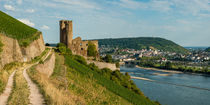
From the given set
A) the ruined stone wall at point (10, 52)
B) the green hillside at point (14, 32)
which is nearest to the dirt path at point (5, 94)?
the ruined stone wall at point (10, 52)

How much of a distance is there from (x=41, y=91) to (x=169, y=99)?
39.7m

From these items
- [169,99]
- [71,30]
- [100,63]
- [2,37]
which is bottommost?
[169,99]

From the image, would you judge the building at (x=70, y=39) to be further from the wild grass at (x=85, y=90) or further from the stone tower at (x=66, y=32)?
the wild grass at (x=85, y=90)

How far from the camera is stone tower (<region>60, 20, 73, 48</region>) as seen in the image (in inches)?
1457

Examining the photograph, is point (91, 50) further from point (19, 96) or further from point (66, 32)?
point (19, 96)

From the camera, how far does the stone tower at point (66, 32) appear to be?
37.0 metres

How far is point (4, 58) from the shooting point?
14.7m

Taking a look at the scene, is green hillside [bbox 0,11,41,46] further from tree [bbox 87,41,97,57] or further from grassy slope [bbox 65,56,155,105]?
tree [bbox 87,41,97,57]

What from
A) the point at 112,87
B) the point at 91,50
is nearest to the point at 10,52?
the point at 112,87

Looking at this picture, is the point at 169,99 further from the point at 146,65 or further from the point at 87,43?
the point at 146,65

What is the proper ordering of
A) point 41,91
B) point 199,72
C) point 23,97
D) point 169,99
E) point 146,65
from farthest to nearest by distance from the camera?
point 146,65 → point 199,72 → point 169,99 → point 41,91 → point 23,97

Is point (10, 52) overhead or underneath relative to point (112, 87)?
overhead

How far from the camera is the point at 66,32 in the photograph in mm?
37062

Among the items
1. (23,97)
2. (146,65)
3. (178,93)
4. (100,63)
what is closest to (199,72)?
(146,65)
